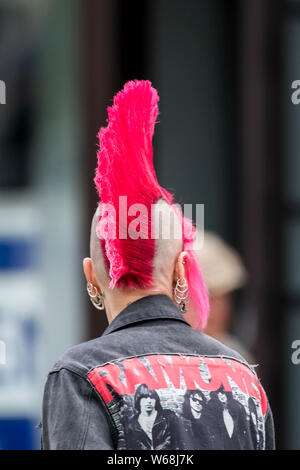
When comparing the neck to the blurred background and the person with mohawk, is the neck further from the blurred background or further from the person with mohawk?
the blurred background

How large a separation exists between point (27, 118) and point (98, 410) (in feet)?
9.96

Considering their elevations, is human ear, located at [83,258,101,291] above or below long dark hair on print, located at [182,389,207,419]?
above

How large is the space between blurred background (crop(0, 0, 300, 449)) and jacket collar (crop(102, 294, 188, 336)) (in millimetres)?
2732

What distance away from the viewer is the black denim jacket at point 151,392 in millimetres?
1328

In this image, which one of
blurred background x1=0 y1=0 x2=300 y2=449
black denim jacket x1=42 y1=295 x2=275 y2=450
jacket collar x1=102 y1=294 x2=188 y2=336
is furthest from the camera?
blurred background x1=0 y1=0 x2=300 y2=449

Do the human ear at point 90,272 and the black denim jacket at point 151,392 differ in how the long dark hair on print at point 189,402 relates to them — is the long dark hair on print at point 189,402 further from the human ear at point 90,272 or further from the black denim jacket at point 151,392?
the human ear at point 90,272

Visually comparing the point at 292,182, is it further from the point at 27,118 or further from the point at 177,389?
the point at 177,389

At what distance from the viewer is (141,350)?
1396 millimetres

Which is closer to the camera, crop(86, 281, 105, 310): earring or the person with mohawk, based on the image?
the person with mohawk

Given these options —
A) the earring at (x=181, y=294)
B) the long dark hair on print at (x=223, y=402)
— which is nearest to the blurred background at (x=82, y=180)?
the earring at (x=181, y=294)

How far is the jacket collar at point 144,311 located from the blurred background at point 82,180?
2.73 m

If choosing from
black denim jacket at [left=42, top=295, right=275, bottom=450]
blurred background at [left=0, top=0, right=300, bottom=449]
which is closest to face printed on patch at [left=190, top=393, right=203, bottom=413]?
black denim jacket at [left=42, top=295, right=275, bottom=450]

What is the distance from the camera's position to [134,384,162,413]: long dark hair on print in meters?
1.34
